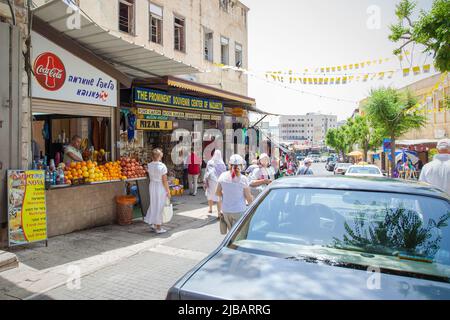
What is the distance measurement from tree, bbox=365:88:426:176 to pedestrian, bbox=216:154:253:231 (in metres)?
18.5

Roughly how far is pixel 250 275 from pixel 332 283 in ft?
1.71

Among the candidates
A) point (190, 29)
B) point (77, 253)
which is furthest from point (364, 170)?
point (77, 253)

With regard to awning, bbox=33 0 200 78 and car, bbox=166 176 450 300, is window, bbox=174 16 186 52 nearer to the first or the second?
awning, bbox=33 0 200 78

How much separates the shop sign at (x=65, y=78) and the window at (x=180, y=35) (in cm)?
919

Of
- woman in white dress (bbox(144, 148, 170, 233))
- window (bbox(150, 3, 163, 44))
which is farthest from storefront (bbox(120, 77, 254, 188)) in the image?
window (bbox(150, 3, 163, 44))

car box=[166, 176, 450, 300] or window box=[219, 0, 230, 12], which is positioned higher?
window box=[219, 0, 230, 12]

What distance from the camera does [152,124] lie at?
1159 cm

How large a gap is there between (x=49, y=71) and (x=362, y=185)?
21.6 feet

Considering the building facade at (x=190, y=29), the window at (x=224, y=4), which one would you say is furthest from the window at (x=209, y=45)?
the window at (x=224, y=4)

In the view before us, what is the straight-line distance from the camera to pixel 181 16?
56.4 feet

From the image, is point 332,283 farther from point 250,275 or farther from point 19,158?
point 19,158

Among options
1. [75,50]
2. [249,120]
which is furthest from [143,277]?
[249,120]

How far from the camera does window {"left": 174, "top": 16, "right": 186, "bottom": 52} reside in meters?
17.2

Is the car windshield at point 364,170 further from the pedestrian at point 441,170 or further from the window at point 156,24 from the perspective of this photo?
the window at point 156,24
